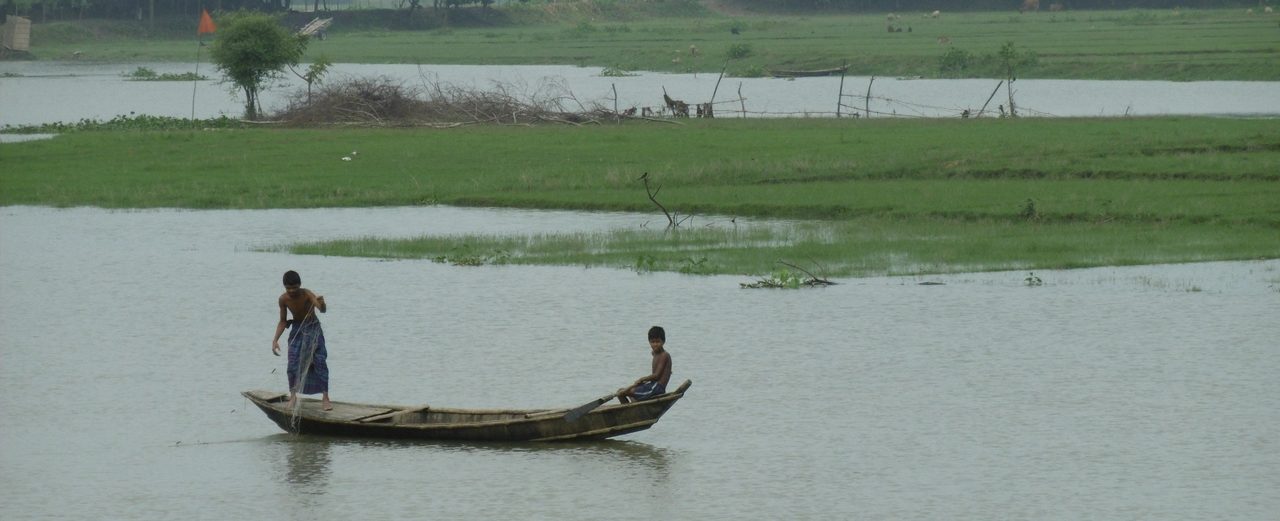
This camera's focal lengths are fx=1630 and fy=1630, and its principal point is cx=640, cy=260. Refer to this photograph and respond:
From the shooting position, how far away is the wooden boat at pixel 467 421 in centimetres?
1371

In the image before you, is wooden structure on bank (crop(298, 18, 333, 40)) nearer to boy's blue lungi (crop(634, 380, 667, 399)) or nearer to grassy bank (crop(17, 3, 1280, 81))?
grassy bank (crop(17, 3, 1280, 81))

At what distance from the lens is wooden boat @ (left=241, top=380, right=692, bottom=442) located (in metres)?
13.7

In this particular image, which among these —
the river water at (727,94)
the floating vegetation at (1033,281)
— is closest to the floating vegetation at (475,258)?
the floating vegetation at (1033,281)

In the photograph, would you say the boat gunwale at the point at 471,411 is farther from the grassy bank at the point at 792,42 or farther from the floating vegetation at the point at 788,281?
the grassy bank at the point at 792,42

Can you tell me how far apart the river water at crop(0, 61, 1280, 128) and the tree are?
5.98 ft

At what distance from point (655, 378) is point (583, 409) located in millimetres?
676

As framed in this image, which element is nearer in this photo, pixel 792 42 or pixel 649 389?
pixel 649 389

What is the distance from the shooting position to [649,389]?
13992mm

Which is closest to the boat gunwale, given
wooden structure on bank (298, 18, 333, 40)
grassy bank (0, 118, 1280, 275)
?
grassy bank (0, 118, 1280, 275)

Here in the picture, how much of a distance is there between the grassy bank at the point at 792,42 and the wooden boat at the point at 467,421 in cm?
5385

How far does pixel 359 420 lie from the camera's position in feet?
46.6

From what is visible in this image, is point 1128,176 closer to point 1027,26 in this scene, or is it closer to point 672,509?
point 672,509

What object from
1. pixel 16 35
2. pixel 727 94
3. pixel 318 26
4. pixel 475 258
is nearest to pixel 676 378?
pixel 475 258

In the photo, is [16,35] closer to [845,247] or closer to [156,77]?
[156,77]
